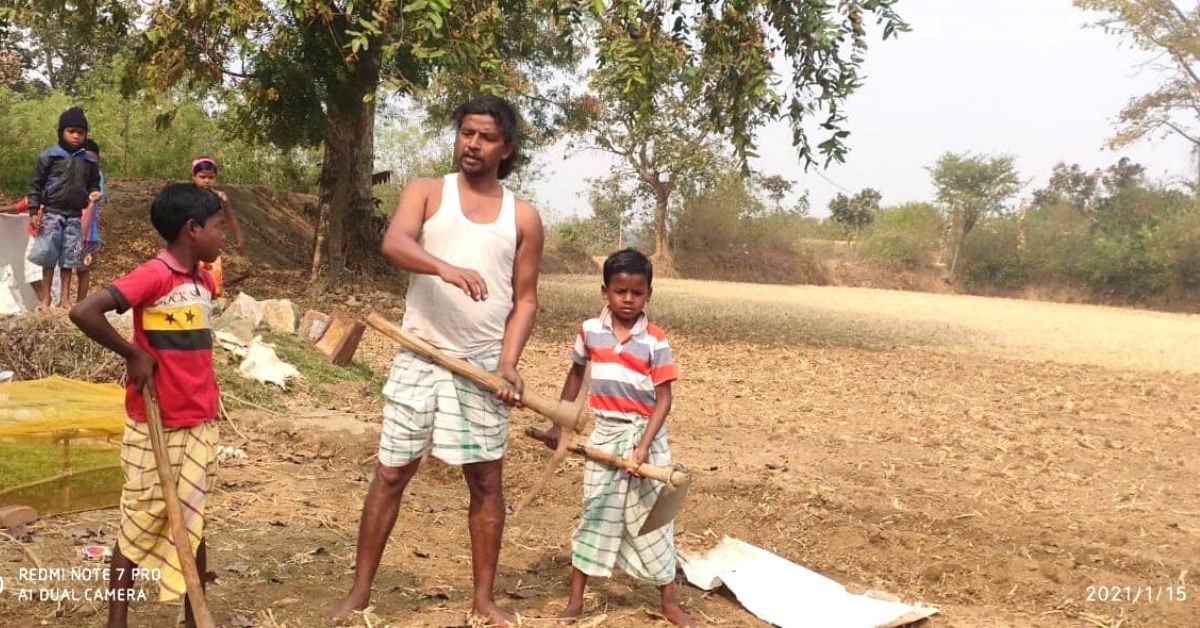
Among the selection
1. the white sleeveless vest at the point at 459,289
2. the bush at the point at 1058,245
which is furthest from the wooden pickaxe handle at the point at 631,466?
the bush at the point at 1058,245

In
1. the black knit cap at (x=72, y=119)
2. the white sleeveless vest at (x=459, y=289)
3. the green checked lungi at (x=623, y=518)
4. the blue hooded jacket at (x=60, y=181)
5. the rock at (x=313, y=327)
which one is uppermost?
the black knit cap at (x=72, y=119)

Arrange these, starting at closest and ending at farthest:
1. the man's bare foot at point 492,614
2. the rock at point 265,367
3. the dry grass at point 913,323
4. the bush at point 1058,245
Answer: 1. the man's bare foot at point 492,614
2. the rock at point 265,367
3. the dry grass at point 913,323
4. the bush at point 1058,245

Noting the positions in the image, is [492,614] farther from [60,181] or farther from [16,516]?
[60,181]

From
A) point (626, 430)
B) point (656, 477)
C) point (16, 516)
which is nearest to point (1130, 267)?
point (626, 430)

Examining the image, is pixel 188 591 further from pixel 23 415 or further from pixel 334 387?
pixel 334 387

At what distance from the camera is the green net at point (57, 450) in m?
3.90

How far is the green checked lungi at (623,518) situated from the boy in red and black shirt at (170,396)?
52.2 inches

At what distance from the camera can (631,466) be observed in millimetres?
3516

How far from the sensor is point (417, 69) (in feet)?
39.2

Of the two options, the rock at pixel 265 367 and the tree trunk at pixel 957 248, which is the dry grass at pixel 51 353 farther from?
the tree trunk at pixel 957 248

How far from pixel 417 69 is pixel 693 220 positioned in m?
24.1

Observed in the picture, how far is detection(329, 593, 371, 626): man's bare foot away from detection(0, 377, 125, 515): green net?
1.49 m

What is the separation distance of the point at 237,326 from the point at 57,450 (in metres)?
3.37

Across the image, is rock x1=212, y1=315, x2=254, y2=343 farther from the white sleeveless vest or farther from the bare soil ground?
the white sleeveless vest
